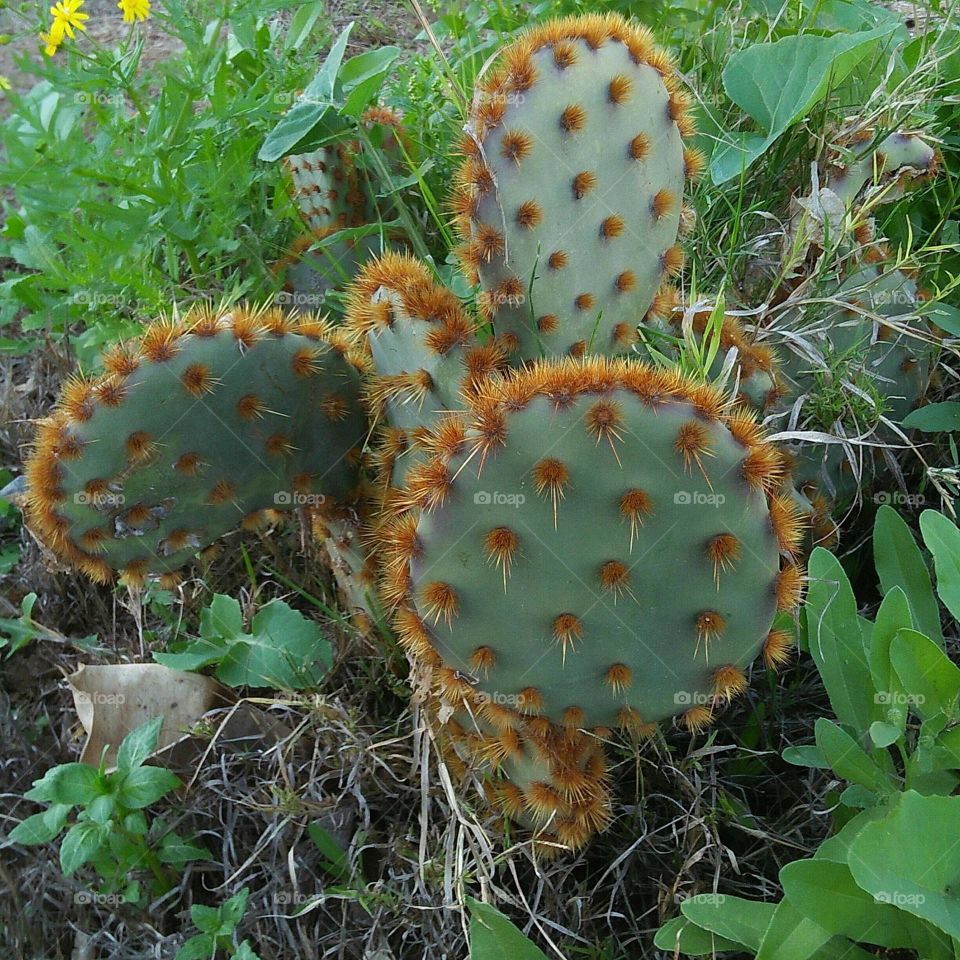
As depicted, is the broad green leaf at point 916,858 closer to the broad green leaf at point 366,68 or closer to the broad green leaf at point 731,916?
the broad green leaf at point 731,916

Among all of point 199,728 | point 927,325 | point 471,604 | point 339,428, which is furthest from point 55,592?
point 927,325

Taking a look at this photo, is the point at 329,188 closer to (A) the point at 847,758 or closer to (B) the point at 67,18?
(B) the point at 67,18

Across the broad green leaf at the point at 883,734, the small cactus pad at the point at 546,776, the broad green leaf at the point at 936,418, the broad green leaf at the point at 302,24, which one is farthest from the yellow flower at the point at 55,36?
the broad green leaf at the point at 883,734

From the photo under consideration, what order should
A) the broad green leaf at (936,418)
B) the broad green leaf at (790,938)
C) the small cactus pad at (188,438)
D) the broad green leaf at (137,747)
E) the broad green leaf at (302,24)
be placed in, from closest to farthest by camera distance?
the broad green leaf at (790,938), the small cactus pad at (188,438), the broad green leaf at (137,747), the broad green leaf at (936,418), the broad green leaf at (302,24)

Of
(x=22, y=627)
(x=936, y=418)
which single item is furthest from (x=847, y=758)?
(x=22, y=627)

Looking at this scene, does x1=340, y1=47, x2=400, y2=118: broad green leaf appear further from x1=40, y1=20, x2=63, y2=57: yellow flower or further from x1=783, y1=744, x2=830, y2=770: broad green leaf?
x1=783, y1=744, x2=830, y2=770: broad green leaf
